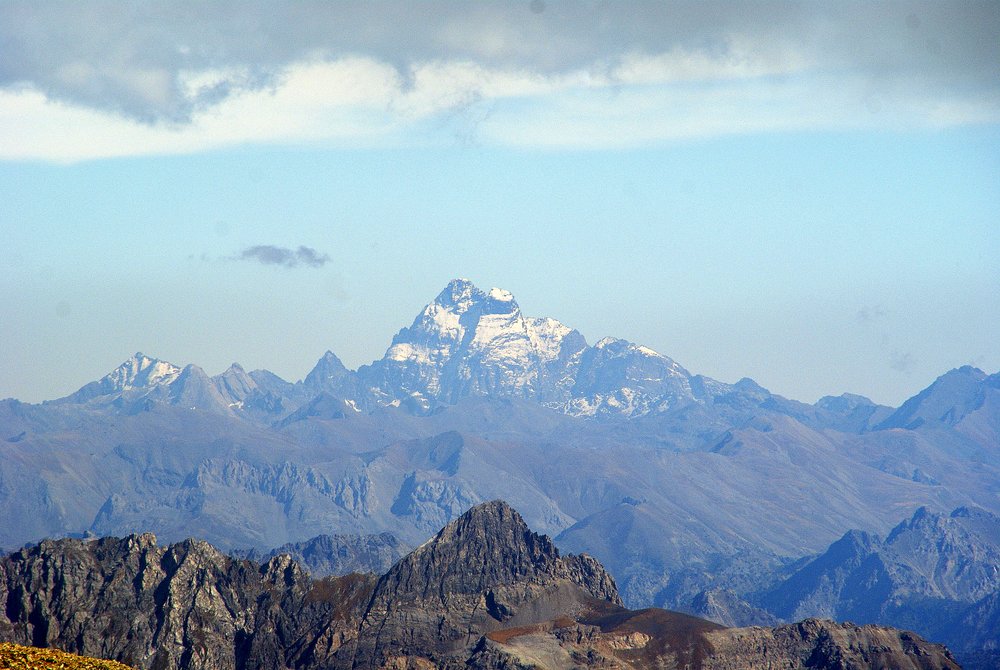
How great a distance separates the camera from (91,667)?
7835 inches

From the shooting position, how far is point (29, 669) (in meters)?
189

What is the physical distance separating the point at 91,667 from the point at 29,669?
1097 centimetres
